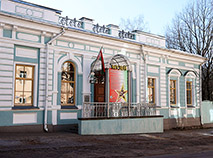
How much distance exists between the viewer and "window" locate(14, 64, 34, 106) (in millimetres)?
11953

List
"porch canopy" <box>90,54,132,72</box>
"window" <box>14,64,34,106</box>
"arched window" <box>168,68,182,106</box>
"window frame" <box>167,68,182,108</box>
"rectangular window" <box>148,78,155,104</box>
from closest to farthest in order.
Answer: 1. "window" <box>14,64,34,106</box>
2. "porch canopy" <box>90,54,132,72</box>
3. "rectangular window" <box>148,78,155,104</box>
4. "window frame" <box>167,68,182,108</box>
5. "arched window" <box>168,68,182,106</box>

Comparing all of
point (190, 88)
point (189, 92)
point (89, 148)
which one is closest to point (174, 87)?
point (189, 92)

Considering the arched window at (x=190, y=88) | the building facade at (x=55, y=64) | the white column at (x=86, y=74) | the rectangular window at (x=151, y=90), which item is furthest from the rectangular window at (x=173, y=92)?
the white column at (x=86, y=74)

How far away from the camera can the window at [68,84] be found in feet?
44.6

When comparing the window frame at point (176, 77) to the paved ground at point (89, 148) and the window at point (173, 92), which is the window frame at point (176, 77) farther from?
the paved ground at point (89, 148)

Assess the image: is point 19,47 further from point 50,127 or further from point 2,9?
point 50,127

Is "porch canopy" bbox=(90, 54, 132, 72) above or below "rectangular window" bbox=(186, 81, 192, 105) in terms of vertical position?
above

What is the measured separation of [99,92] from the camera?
14.5m

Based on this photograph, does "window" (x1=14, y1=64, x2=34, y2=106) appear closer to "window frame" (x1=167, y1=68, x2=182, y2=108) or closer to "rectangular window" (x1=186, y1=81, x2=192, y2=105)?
"window frame" (x1=167, y1=68, x2=182, y2=108)

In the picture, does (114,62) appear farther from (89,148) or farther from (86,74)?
(89,148)

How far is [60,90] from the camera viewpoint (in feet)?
43.2

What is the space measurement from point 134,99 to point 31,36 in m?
7.45

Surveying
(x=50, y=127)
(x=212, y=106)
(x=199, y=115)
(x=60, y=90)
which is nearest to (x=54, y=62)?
(x=60, y=90)

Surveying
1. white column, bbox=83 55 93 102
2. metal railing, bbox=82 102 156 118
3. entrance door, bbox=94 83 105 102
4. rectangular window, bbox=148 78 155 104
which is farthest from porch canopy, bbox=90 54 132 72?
rectangular window, bbox=148 78 155 104
